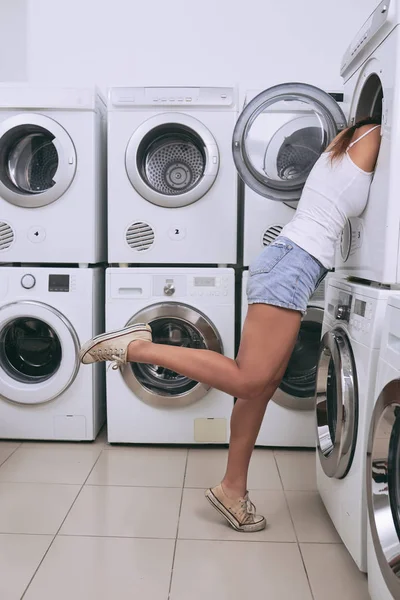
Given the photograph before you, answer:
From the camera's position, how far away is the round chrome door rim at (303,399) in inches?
88.1

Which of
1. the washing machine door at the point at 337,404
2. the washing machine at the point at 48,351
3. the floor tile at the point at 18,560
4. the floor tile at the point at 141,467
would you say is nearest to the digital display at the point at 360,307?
the washing machine door at the point at 337,404

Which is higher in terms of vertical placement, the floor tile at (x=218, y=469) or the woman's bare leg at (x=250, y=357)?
the woman's bare leg at (x=250, y=357)

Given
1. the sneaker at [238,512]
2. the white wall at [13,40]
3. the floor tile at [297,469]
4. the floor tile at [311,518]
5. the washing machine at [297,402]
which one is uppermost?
the white wall at [13,40]

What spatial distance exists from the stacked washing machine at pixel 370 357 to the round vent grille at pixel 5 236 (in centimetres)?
145

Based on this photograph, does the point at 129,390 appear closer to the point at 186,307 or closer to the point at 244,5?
the point at 186,307

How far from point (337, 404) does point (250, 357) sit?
30 cm

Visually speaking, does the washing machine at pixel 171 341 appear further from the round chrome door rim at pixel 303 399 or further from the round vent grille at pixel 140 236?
the round chrome door rim at pixel 303 399

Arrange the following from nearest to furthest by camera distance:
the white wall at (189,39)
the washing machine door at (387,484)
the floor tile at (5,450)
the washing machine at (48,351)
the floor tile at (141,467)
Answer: the washing machine door at (387,484) → the floor tile at (141,467) → the floor tile at (5,450) → the washing machine at (48,351) → the white wall at (189,39)

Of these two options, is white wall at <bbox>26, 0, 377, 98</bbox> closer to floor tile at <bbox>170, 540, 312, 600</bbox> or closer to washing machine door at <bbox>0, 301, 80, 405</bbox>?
washing machine door at <bbox>0, 301, 80, 405</bbox>

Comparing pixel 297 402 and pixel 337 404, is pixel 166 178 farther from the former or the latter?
pixel 337 404

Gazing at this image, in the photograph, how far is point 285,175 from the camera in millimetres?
2102

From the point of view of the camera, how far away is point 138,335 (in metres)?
1.66

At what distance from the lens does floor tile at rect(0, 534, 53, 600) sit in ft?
4.34

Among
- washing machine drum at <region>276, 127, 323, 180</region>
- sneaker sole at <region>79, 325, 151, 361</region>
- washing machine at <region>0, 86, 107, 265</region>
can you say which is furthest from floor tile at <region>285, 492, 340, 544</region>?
washing machine at <region>0, 86, 107, 265</region>
